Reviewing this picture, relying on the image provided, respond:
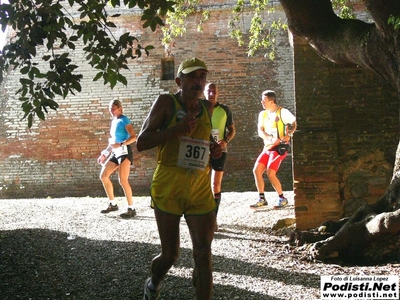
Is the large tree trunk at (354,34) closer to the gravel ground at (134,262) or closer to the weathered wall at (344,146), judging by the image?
the weathered wall at (344,146)

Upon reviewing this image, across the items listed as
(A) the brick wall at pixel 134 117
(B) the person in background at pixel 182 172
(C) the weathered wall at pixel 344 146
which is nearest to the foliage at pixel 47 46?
(B) the person in background at pixel 182 172

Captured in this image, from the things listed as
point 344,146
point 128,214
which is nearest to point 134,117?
point 128,214

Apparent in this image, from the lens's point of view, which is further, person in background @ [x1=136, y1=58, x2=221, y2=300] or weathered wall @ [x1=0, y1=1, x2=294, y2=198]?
weathered wall @ [x1=0, y1=1, x2=294, y2=198]

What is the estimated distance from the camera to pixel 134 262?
233 inches

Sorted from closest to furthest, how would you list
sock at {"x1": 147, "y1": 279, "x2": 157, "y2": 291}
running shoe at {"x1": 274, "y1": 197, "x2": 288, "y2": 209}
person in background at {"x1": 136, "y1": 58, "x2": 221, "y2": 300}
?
person in background at {"x1": 136, "y1": 58, "x2": 221, "y2": 300}, sock at {"x1": 147, "y1": 279, "x2": 157, "y2": 291}, running shoe at {"x1": 274, "y1": 197, "x2": 288, "y2": 209}

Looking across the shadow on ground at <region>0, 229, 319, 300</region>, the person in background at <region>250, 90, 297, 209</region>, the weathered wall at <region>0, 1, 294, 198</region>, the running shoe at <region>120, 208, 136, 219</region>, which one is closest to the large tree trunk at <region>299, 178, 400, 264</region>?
the shadow on ground at <region>0, 229, 319, 300</region>

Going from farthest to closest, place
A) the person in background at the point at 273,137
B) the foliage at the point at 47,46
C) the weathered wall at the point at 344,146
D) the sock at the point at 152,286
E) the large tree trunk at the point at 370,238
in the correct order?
1. the person in background at the point at 273,137
2. the weathered wall at the point at 344,146
3. the large tree trunk at the point at 370,238
4. the foliage at the point at 47,46
5. the sock at the point at 152,286

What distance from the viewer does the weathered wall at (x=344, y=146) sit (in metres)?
7.59

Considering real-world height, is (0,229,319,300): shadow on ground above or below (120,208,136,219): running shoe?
above

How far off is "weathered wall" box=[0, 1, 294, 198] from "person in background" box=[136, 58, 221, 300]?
12.6 meters

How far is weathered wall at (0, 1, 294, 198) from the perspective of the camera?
54.4 ft

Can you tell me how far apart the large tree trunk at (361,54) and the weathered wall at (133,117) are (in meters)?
9.79

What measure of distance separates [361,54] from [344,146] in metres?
1.96

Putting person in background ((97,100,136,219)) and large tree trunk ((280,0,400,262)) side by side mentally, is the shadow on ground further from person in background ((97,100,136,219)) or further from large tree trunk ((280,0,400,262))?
person in background ((97,100,136,219))
